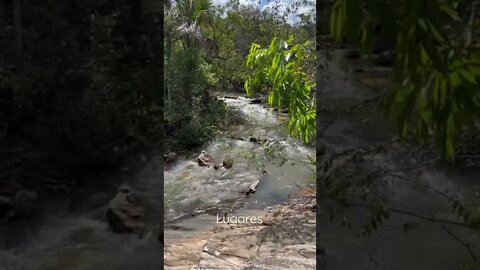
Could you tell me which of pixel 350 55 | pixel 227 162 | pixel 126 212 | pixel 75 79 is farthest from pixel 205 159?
pixel 350 55

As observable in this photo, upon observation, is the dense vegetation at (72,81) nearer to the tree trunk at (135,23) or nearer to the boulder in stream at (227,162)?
the tree trunk at (135,23)

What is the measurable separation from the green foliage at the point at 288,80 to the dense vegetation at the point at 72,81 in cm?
26

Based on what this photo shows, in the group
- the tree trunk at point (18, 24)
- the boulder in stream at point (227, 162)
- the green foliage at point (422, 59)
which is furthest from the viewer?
the boulder in stream at point (227, 162)

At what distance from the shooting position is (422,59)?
1.36ft

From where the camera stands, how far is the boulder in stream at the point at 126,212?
1.44 metres

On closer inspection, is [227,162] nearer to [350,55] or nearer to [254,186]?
[254,186]

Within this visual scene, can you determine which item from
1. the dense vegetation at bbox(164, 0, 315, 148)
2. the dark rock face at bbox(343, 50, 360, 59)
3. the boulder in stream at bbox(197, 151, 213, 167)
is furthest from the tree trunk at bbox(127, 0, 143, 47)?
the dark rock face at bbox(343, 50, 360, 59)

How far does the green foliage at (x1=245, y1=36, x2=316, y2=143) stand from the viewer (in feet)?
4.50

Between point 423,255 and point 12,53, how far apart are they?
3.73ft

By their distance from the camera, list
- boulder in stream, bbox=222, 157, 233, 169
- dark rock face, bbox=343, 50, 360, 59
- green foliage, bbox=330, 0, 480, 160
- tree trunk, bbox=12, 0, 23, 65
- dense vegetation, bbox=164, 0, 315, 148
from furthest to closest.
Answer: boulder in stream, bbox=222, 157, 233, 169
dense vegetation, bbox=164, 0, 315, 148
tree trunk, bbox=12, 0, 23, 65
dark rock face, bbox=343, 50, 360, 59
green foliage, bbox=330, 0, 480, 160

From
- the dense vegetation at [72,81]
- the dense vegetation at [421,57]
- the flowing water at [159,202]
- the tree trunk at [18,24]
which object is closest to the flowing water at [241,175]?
the flowing water at [159,202]

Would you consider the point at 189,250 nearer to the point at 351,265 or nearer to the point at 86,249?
the point at 86,249

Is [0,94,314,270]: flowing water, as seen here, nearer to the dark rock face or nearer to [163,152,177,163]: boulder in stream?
[163,152,177,163]: boulder in stream

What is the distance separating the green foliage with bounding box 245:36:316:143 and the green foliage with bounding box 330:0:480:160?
0.88 meters
